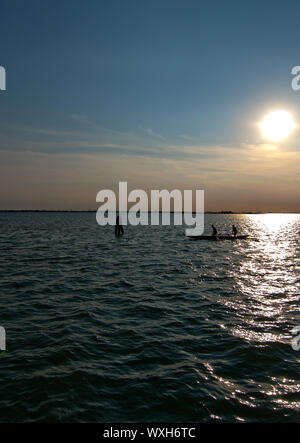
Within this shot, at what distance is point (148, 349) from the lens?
32.6 ft

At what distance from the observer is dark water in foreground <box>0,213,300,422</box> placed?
7031mm

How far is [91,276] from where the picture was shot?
2062cm

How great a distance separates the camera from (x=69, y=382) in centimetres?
795

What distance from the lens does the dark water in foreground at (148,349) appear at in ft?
23.1

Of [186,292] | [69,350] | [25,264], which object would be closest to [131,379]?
[69,350]

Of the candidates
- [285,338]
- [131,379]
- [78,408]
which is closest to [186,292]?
[285,338]

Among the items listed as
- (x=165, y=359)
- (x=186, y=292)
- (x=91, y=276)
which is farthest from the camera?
(x=91, y=276)

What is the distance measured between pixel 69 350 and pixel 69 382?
1816mm
